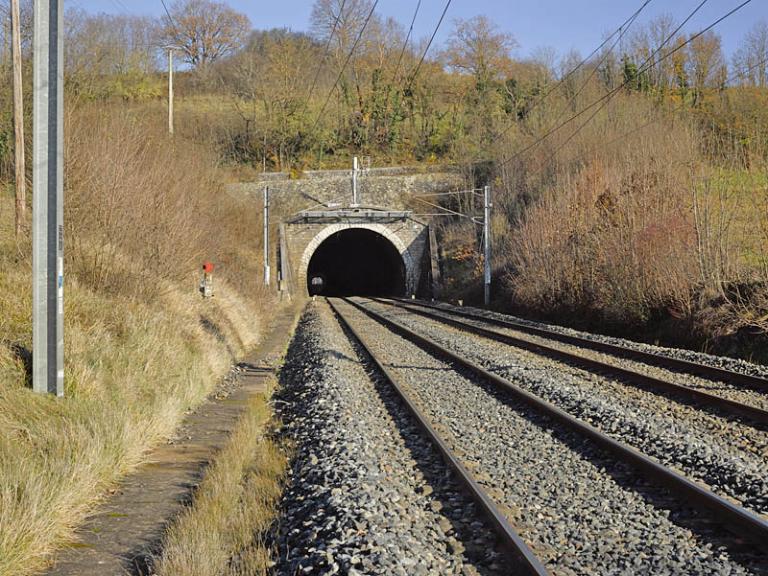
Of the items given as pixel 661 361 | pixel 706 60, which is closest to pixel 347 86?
pixel 706 60

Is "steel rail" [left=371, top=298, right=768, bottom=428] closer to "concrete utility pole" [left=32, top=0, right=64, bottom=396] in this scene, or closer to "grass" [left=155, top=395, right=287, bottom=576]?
"grass" [left=155, top=395, right=287, bottom=576]

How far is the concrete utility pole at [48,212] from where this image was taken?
7.11 metres

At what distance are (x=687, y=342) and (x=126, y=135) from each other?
12.7 meters

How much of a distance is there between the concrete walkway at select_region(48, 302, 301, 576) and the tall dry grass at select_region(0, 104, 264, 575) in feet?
0.49

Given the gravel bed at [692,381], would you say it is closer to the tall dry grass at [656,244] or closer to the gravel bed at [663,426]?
the gravel bed at [663,426]

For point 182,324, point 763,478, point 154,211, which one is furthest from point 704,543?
point 154,211

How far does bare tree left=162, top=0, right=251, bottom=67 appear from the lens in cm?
5978

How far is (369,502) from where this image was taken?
527cm

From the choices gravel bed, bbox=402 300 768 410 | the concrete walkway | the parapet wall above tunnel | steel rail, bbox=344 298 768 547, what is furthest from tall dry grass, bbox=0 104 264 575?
the parapet wall above tunnel

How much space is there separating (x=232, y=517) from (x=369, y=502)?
1.04 metres

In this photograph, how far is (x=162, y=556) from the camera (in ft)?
15.4

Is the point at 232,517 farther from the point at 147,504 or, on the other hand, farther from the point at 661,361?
the point at 661,361

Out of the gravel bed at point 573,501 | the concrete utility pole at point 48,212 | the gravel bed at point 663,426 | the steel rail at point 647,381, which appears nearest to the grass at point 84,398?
the concrete utility pole at point 48,212

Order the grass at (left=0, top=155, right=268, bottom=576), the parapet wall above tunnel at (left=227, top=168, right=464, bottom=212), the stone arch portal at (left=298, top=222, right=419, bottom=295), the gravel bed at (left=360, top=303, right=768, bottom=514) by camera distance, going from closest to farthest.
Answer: the grass at (left=0, top=155, right=268, bottom=576), the gravel bed at (left=360, top=303, right=768, bottom=514), the stone arch portal at (left=298, top=222, right=419, bottom=295), the parapet wall above tunnel at (left=227, top=168, right=464, bottom=212)
